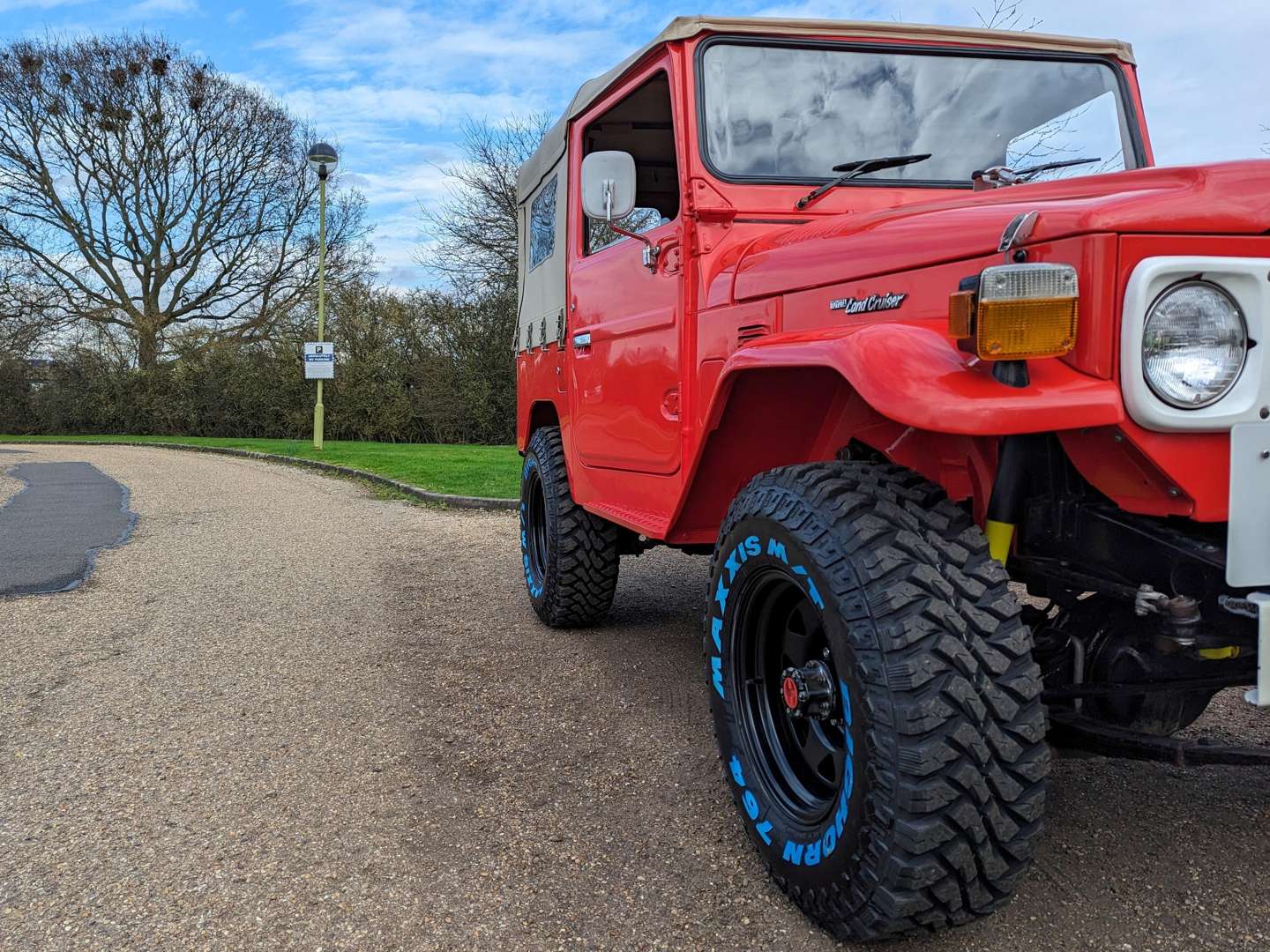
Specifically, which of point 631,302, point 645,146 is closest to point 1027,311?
point 631,302

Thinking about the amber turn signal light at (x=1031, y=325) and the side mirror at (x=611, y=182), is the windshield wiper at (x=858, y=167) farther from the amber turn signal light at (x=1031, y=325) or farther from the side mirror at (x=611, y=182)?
the amber turn signal light at (x=1031, y=325)

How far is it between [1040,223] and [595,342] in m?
2.31

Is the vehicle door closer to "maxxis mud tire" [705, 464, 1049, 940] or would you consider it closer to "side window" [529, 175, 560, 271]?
"side window" [529, 175, 560, 271]

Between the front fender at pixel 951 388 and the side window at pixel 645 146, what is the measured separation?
1.51 m

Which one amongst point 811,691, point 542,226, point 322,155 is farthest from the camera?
point 322,155

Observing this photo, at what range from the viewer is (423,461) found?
15258 millimetres

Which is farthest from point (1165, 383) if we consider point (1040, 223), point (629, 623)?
point (629, 623)

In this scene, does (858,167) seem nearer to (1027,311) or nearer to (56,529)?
(1027,311)

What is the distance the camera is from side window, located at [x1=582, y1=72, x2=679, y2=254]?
3502 mm

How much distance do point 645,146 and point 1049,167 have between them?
1.47 metres

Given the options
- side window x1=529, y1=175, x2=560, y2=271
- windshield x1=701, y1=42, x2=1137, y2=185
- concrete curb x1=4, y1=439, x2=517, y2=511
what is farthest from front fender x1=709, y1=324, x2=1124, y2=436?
concrete curb x1=4, y1=439, x2=517, y2=511

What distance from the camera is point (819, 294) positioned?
254 cm

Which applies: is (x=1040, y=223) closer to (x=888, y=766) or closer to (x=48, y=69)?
(x=888, y=766)

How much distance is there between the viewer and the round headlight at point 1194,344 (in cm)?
180
